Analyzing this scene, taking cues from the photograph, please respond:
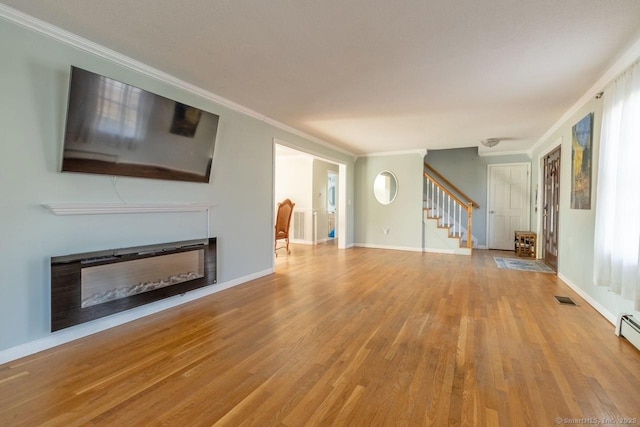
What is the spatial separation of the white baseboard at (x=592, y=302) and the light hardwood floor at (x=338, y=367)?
0.06 meters

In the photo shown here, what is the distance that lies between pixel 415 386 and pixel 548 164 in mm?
5332

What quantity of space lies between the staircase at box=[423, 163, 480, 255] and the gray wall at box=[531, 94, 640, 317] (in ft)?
6.97

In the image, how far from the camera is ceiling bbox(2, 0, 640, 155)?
75.9 inches

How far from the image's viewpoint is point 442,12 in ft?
6.32

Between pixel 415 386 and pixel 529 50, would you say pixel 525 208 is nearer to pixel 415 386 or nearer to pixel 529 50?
pixel 529 50

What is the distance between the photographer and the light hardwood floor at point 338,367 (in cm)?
155

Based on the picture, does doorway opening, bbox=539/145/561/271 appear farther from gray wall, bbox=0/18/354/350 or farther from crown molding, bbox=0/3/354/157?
gray wall, bbox=0/18/354/350

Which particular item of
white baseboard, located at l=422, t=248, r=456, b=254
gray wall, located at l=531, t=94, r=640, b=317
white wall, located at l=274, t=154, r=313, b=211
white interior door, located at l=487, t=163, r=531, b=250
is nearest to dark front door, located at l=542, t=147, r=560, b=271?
gray wall, located at l=531, t=94, r=640, b=317

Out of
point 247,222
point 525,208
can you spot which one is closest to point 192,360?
point 247,222

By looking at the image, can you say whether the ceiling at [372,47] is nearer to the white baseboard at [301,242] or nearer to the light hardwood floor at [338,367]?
the light hardwood floor at [338,367]

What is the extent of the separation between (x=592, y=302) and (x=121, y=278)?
4727mm

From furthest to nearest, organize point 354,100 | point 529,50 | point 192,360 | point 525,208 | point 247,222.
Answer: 1. point 525,208
2. point 247,222
3. point 354,100
4. point 529,50
5. point 192,360

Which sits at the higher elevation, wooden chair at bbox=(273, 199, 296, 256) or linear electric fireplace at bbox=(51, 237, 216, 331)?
wooden chair at bbox=(273, 199, 296, 256)

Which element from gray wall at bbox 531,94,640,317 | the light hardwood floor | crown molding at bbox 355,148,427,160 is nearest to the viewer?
the light hardwood floor
